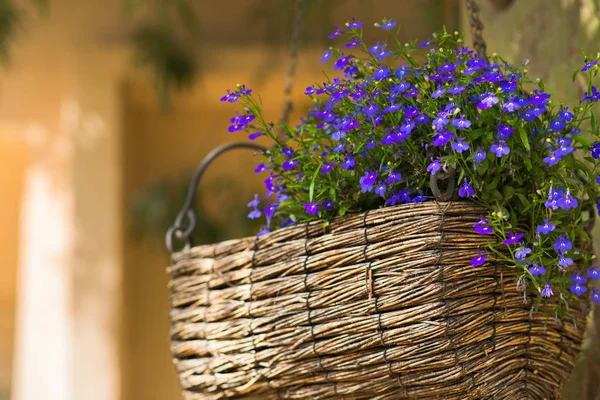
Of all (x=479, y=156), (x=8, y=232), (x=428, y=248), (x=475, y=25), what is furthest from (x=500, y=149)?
(x=8, y=232)

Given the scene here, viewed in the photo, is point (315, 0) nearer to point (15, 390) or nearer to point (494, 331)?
point (494, 331)

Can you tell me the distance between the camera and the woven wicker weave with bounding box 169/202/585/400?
2.55 feet

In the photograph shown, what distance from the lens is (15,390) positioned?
9.30ft

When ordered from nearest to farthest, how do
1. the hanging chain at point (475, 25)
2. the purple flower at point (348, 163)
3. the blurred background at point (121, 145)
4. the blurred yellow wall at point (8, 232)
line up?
the purple flower at point (348, 163) < the hanging chain at point (475, 25) < the blurred background at point (121, 145) < the blurred yellow wall at point (8, 232)

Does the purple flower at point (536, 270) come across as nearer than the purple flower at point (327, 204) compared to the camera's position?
Yes

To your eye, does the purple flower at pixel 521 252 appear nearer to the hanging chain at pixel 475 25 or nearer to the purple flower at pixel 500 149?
the purple flower at pixel 500 149

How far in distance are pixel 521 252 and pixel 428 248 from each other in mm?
93

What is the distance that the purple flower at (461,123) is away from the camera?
0.76 m

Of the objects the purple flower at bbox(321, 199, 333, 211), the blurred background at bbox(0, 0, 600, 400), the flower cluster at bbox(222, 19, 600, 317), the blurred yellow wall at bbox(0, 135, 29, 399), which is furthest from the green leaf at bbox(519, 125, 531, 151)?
the blurred yellow wall at bbox(0, 135, 29, 399)

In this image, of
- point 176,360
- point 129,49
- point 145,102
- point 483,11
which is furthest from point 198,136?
point 176,360

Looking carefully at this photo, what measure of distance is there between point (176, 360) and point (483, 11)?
890 millimetres

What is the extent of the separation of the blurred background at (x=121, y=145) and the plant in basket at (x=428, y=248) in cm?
166

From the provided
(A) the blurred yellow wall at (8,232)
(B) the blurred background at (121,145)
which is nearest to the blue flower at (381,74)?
(B) the blurred background at (121,145)

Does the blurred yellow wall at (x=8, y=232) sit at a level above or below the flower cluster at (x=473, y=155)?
above
